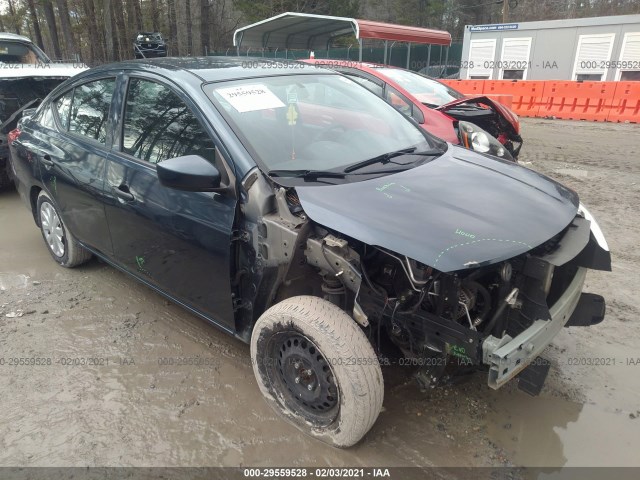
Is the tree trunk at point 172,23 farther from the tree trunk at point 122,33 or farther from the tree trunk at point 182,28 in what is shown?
the tree trunk at point 122,33

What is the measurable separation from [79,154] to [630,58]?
1940 centimetres

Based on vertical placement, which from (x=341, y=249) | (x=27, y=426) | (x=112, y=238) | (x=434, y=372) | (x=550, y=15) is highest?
(x=550, y=15)

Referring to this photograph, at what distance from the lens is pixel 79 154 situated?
3375 mm

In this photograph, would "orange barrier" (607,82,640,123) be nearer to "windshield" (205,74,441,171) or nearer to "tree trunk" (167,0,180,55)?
"windshield" (205,74,441,171)

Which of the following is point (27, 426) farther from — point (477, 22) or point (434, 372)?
point (477, 22)

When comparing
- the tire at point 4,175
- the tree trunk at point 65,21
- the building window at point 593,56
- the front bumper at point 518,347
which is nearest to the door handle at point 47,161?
the tire at point 4,175

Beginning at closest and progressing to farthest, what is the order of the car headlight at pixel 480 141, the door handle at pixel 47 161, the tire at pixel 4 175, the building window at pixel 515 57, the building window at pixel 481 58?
the door handle at pixel 47 161 → the car headlight at pixel 480 141 → the tire at pixel 4 175 → the building window at pixel 515 57 → the building window at pixel 481 58

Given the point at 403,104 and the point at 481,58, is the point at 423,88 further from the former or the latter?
the point at 481,58

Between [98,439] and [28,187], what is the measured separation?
107 inches

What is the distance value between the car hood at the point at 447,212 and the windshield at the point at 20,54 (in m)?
9.07

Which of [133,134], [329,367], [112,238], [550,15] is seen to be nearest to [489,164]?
[329,367]

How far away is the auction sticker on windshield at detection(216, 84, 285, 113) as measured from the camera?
2.64m

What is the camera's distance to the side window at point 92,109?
3.23 metres

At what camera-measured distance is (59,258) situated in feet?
13.8
